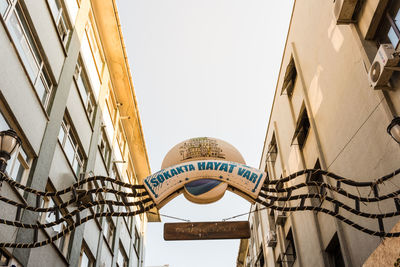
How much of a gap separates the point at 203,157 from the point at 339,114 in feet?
16.1

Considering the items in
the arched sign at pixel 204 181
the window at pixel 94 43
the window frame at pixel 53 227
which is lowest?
the arched sign at pixel 204 181

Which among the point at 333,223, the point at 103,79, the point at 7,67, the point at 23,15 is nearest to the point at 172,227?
the point at 333,223

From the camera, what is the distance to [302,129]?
51.1 feet

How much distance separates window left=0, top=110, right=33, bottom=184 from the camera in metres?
10.6

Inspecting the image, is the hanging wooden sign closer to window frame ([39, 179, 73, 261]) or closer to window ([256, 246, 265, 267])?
window frame ([39, 179, 73, 261])

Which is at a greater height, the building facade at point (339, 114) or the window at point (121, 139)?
the window at point (121, 139)

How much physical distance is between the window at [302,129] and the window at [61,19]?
30.7 ft

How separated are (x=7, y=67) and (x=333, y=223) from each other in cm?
1022

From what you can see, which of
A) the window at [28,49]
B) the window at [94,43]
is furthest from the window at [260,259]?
the window at [28,49]

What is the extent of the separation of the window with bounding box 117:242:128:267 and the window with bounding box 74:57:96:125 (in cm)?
890

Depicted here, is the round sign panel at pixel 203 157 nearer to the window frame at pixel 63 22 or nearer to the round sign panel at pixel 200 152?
the round sign panel at pixel 200 152

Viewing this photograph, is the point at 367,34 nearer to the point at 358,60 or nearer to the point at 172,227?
the point at 358,60

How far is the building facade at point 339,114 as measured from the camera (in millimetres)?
8539

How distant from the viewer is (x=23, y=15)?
479 inches
